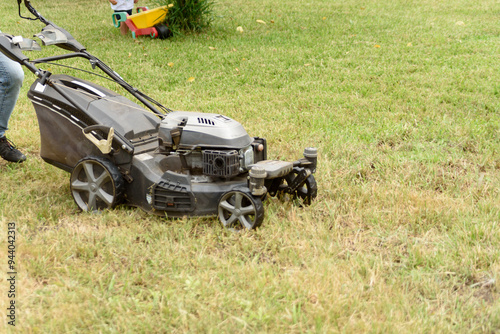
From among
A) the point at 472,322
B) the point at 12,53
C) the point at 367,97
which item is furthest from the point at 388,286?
the point at 367,97

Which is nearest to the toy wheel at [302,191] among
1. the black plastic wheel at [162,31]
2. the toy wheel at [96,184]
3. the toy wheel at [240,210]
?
the toy wheel at [240,210]

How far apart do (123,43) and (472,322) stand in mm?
6364

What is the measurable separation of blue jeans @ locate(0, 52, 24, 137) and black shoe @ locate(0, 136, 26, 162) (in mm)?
186

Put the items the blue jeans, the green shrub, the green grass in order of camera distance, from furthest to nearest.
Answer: the green shrub → the blue jeans → the green grass

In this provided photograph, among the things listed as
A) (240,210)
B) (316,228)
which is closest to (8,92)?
(240,210)

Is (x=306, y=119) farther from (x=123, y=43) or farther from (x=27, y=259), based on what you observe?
(x=123, y=43)

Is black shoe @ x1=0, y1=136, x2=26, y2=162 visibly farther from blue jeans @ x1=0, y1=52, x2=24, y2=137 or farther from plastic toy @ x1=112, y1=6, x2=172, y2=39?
plastic toy @ x1=112, y1=6, x2=172, y2=39

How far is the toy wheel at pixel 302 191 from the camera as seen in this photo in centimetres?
290

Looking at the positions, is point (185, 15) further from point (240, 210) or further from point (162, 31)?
point (240, 210)

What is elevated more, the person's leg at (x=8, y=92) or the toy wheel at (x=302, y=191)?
the person's leg at (x=8, y=92)

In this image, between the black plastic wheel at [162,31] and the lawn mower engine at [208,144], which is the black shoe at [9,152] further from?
the black plastic wheel at [162,31]

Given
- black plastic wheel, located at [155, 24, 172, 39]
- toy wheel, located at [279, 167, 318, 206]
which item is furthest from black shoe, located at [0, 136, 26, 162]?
black plastic wheel, located at [155, 24, 172, 39]

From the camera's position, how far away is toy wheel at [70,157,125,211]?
283 centimetres

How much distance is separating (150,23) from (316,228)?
5.60 meters
